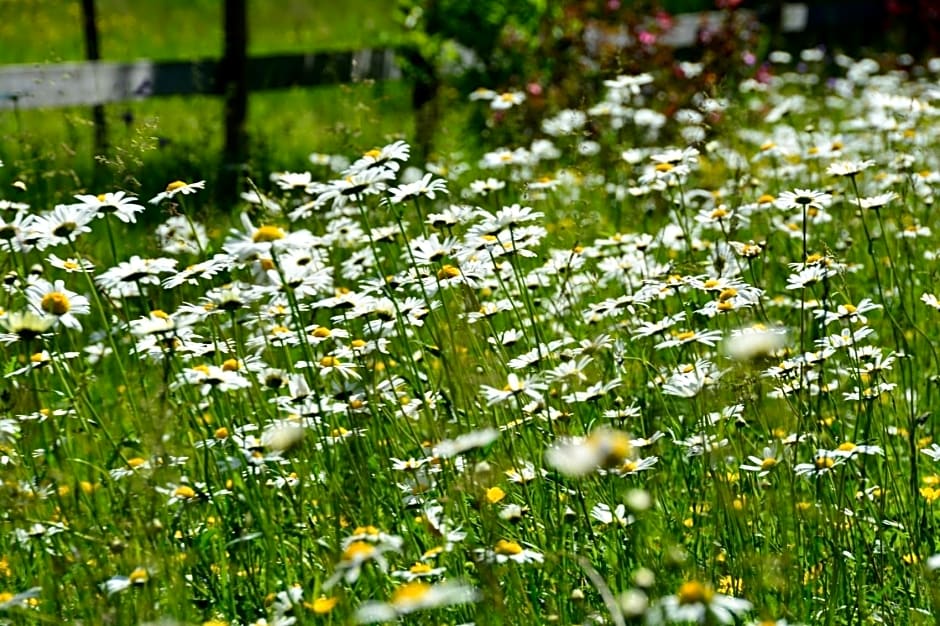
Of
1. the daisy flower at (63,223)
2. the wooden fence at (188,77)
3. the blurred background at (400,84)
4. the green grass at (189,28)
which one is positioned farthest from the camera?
the green grass at (189,28)

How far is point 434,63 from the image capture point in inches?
309

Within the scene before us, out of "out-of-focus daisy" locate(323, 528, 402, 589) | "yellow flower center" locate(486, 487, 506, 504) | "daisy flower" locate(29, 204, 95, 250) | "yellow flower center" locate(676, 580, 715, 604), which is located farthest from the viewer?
"daisy flower" locate(29, 204, 95, 250)

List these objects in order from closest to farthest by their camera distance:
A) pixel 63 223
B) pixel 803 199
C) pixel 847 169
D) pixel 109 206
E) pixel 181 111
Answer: pixel 63 223 < pixel 109 206 < pixel 803 199 < pixel 847 169 < pixel 181 111

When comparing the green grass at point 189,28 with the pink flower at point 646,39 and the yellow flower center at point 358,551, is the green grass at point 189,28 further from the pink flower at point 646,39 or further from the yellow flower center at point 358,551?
the yellow flower center at point 358,551

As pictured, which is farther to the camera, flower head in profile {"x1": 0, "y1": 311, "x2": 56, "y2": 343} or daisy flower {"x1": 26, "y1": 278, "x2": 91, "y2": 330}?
daisy flower {"x1": 26, "y1": 278, "x2": 91, "y2": 330}

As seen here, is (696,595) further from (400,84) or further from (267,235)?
(400,84)

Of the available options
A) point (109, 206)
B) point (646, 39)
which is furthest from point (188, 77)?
point (109, 206)

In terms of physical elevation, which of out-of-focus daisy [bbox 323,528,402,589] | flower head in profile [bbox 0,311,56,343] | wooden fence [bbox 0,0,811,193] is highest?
flower head in profile [bbox 0,311,56,343]

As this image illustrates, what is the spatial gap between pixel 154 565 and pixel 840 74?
31.7 ft

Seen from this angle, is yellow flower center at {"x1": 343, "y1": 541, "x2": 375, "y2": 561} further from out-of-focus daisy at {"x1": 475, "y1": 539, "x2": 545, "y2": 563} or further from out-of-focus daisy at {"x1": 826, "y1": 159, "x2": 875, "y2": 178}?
out-of-focus daisy at {"x1": 826, "y1": 159, "x2": 875, "y2": 178}

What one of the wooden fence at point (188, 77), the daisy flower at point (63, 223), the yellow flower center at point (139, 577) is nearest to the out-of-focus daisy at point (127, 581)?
the yellow flower center at point (139, 577)

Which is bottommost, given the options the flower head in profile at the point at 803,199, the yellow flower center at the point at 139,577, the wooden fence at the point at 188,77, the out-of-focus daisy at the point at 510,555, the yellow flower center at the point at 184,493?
the wooden fence at the point at 188,77

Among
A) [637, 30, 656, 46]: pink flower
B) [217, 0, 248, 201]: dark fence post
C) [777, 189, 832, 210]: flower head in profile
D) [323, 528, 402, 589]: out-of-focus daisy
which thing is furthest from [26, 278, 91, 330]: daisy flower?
[637, 30, 656, 46]: pink flower

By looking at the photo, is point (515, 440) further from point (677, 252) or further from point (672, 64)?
point (672, 64)
